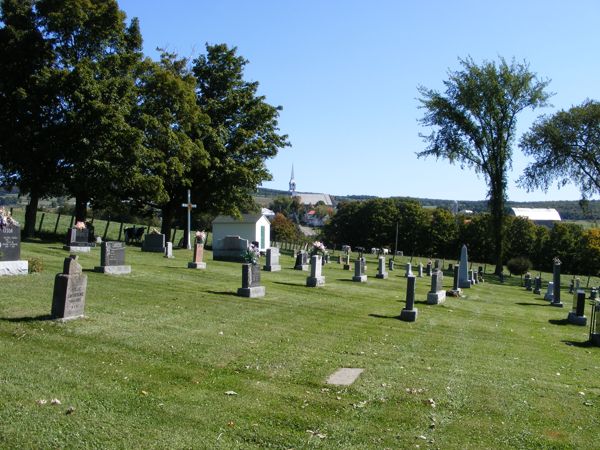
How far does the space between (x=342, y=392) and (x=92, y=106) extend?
79.0ft

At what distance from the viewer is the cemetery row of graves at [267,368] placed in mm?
6051

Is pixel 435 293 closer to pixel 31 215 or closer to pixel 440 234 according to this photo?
pixel 31 215

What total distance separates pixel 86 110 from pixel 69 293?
20.3m

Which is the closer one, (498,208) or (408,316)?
(408,316)

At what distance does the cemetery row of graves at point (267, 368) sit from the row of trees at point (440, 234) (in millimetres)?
59245

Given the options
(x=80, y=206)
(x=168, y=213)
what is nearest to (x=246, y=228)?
(x=168, y=213)

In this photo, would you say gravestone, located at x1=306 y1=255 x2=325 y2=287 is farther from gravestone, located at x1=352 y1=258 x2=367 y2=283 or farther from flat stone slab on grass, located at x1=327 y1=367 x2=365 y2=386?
flat stone slab on grass, located at x1=327 y1=367 x2=365 y2=386

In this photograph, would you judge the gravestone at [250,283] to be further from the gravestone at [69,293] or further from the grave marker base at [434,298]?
the grave marker base at [434,298]

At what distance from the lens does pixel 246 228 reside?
3866 cm

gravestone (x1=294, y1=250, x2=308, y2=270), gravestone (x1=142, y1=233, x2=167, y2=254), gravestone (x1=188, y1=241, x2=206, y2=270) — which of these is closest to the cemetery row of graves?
gravestone (x1=188, y1=241, x2=206, y2=270)

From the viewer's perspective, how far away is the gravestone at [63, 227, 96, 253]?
23.7 metres

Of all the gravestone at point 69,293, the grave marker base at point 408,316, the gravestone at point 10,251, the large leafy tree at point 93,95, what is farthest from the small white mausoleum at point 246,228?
the gravestone at point 69,293

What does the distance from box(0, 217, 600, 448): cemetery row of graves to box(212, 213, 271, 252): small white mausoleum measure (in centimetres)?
2168

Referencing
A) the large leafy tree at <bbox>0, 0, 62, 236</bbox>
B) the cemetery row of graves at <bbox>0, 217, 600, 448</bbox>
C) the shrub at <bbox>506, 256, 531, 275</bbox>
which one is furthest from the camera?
the shrub at <bbox>506, 256, 531, 275</bbox>
